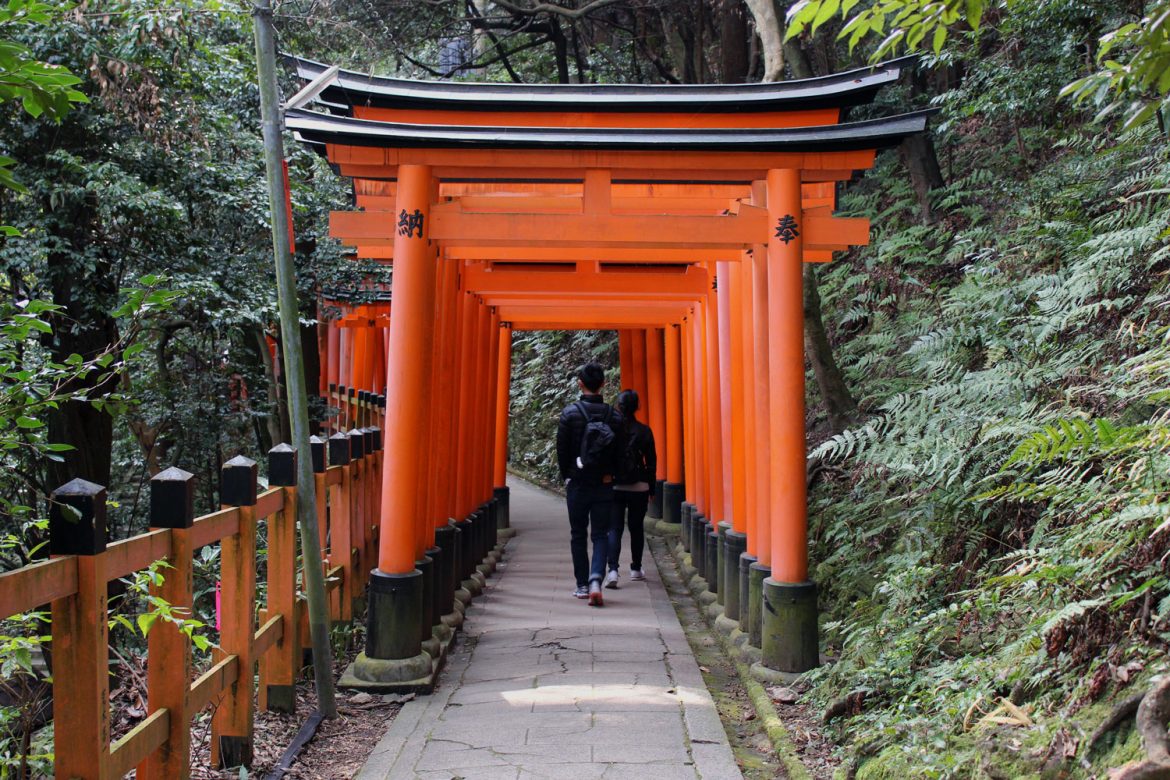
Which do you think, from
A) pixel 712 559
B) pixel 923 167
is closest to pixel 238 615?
pixel 712 559

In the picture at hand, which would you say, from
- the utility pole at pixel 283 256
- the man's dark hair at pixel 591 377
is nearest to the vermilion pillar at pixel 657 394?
the man's dark hair at pixel 591 377

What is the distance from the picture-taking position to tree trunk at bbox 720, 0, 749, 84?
1434 centimetres

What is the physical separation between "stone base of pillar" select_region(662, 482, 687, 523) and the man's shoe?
5.30 meters

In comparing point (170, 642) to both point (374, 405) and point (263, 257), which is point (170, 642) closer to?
point (263, 257)

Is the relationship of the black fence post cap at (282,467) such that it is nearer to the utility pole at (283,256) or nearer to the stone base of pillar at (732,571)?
the utility pole at (283,256)

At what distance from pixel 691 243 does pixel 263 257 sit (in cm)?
581

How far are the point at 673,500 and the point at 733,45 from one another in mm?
6426

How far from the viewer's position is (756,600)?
6.85m

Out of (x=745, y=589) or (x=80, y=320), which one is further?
(x=80, y=320)

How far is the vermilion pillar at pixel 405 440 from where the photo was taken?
20.6 feet

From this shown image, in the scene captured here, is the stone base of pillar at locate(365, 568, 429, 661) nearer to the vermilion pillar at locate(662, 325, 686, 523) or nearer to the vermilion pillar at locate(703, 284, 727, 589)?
the vermilion pillar at locate(703, 284, 727, 589)

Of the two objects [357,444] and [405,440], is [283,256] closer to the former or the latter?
[405,440]

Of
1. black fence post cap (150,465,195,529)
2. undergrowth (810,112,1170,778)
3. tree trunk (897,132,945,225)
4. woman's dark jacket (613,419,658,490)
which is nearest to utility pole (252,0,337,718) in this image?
black fence post cap (150,465,195,529)

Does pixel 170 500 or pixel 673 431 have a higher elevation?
pixel 170 500
